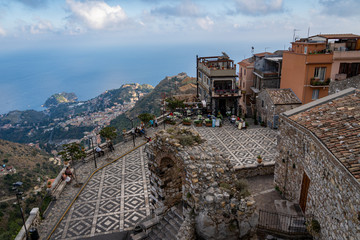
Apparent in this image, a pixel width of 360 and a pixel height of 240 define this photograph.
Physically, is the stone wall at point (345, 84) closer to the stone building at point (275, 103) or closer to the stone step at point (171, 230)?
the stone building at point (275, 103)

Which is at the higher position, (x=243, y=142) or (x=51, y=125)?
(x=243, y=142)

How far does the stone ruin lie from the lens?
8.92m

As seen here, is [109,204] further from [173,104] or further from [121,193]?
[173,104]

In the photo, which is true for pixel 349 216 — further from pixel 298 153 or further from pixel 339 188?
pixel 298 153

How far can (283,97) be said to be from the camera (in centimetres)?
2856

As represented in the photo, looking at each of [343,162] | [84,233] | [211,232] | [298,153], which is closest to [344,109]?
[298,153]

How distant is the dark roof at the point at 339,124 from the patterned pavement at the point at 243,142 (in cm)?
890

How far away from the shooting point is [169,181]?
12.0 metres

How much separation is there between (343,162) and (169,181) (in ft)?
24.6

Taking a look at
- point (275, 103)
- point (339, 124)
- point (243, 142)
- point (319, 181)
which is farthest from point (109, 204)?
point (275, 103)

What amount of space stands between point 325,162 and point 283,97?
2130cm

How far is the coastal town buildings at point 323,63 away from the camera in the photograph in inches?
1025

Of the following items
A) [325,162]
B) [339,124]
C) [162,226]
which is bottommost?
[162,226]

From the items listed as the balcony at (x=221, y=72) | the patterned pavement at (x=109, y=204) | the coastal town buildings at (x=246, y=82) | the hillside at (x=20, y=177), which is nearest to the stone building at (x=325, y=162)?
the patterned pavement at (x=109, y=204)
